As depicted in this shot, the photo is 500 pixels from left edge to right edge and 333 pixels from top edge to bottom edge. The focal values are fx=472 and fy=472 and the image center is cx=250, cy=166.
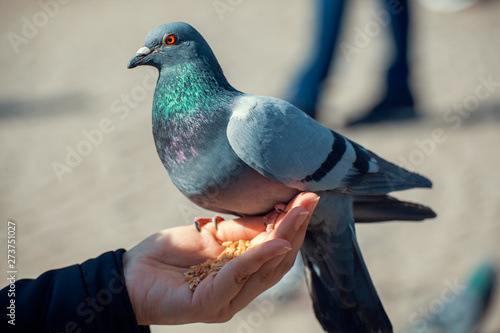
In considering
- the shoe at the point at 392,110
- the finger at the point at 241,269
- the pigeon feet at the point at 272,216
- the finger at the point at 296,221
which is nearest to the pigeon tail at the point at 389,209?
the pigeon feet at the point at 272,216

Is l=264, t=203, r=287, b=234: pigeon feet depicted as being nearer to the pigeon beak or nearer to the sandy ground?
the pigeon beak

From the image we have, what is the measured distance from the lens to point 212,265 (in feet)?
6.14

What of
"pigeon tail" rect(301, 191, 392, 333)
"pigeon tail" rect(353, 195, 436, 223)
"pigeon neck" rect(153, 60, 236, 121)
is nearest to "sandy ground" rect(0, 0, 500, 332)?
"pigeon tail" rect(301, 191, 392, 333)

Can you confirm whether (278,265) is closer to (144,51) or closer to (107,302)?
(107,302)

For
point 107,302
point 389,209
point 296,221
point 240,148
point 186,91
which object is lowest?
point 389,209

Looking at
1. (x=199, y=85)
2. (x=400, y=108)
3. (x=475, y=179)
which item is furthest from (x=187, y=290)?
(x=400, y=108)

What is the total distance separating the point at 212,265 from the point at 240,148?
0.51 m

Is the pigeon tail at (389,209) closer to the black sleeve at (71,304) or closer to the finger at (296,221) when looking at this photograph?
the finger at (296,221)

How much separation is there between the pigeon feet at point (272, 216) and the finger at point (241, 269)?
0.91 ft

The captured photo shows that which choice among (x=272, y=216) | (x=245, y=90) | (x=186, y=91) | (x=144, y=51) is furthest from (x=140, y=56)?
(x=245, y=90)

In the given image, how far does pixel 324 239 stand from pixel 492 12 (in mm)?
6492

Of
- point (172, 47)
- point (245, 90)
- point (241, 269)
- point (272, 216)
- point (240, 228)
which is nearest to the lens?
point (241, 269)

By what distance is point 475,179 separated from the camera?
4.18 m

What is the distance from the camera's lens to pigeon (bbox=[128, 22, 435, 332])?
5.62 ft
